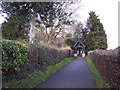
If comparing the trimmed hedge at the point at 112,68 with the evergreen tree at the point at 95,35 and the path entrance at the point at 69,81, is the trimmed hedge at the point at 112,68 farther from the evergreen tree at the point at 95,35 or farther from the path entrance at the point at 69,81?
the evergreen tree at the point at 95,35

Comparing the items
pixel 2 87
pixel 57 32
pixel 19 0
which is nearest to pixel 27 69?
pixel 2 87

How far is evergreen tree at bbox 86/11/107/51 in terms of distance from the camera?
34.8m

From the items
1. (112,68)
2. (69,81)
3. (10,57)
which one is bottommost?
(69,81)

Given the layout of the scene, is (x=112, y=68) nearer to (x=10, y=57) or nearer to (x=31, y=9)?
(x=10, y=57)

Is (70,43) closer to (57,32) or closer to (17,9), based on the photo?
(57,32)

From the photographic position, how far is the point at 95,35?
117ft

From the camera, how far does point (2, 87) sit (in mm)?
3861

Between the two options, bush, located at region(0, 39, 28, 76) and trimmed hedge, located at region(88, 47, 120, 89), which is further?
bush, located at region(0, 39, 28, 76)

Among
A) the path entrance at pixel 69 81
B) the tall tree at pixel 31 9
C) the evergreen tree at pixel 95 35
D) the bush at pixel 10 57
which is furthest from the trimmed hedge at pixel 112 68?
the evergreen tree at pixel 95 35

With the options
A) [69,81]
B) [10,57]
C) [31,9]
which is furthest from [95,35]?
[10,57]

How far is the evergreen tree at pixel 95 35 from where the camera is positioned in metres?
34.8

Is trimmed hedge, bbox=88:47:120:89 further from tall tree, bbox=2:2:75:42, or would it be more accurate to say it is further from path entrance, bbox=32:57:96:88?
tall tree, bbox=2:2:75:42

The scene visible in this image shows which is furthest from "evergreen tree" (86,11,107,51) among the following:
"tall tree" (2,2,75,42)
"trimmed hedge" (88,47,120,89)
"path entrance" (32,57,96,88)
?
"trimmed hedge" (88,47,120,89)

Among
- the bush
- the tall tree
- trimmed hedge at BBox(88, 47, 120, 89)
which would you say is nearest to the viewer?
trimmed hedge at BBox(88, 47, 120, 89)
